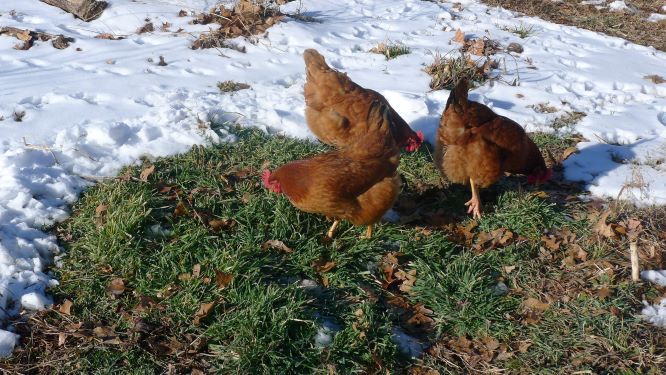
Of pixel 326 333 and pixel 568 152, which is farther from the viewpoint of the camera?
pixel 568 152

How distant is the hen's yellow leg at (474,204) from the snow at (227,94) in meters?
1.25

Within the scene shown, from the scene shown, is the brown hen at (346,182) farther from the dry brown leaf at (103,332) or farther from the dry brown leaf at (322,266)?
the dry brown leaf at (103,332)

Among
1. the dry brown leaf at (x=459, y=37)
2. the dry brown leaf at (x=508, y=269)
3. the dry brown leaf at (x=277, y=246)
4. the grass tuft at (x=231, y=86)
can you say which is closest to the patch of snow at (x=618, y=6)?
the dry brown leaf at (x=459, y=37)

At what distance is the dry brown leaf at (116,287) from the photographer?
3434 millimetres

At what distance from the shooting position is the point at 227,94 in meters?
5.97

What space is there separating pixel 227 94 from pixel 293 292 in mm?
3213

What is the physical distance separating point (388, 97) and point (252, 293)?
11.6 feet

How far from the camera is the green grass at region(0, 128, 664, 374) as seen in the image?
313 centimetres

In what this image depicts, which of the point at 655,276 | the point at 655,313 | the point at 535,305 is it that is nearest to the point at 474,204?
the point at 535,305

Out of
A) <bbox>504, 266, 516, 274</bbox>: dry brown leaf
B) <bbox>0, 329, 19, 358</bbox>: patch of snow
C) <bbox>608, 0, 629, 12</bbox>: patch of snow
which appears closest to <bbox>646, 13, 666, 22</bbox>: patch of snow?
<bbox>608, 0, 629, 12</bbox>: patch of snow

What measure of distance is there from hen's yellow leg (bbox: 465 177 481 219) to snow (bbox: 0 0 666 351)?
1249mm

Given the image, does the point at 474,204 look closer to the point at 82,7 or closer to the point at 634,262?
the point at 634,262

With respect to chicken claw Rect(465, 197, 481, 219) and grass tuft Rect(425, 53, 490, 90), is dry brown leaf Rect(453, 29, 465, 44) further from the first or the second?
chicken claw Rect(465, 197, 481, 219)

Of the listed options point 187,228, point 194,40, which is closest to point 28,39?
point 194,40
